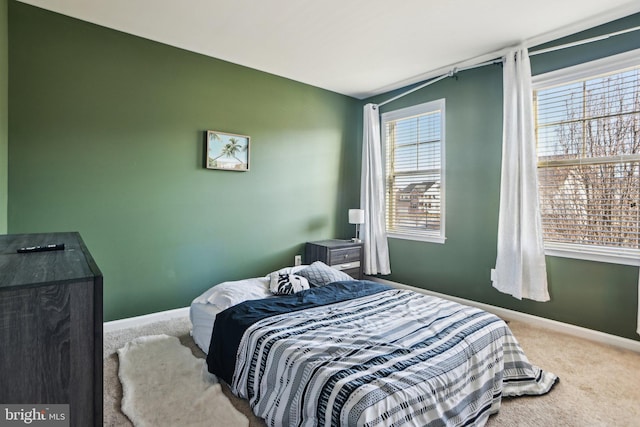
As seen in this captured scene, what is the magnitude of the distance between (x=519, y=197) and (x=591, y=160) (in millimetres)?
608

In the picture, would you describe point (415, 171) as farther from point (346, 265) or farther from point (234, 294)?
point (234, 294)

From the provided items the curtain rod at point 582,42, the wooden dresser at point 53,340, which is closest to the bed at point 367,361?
the wooden dresser at point 53,340

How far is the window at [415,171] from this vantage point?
3928mm

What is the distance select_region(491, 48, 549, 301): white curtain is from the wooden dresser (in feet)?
10.5

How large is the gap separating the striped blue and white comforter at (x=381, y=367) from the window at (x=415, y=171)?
1.90 meters

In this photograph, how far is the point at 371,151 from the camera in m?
4.39

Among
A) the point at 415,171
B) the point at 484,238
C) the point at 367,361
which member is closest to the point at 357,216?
the point at 415,171

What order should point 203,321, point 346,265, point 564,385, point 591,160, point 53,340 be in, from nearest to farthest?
point 53,340 → point 564,385 → point 203,321 → point 591,160 → point 346,265

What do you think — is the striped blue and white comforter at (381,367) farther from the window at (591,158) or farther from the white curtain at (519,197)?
the window at (591,158)

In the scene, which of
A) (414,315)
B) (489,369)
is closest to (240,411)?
(414,315)

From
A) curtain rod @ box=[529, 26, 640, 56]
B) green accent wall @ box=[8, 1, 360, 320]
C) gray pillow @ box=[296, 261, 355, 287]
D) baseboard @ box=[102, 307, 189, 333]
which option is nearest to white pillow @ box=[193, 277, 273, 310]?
gray pillow @ box=[296, 261, 355, 287]

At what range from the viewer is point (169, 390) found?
1.99 metres

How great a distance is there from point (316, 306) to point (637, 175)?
2693mm

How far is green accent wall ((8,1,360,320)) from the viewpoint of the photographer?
2605mm
